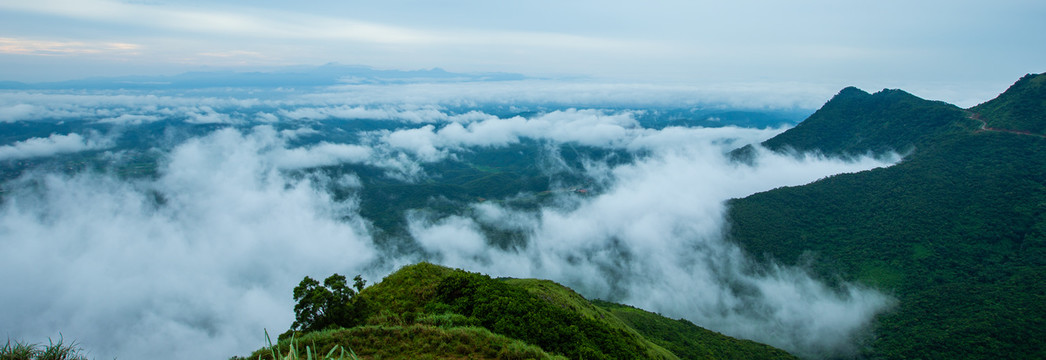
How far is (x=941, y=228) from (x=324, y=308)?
113301 mm

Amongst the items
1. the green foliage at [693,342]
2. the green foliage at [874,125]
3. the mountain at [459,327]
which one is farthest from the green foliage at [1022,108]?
the mountain at [459,327]

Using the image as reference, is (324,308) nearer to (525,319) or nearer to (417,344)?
(417,344)

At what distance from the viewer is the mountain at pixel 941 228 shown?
6028 centimetres

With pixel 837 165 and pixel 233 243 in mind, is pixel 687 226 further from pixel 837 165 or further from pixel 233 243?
pixel 233 243

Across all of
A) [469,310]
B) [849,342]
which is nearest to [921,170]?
[849,342]

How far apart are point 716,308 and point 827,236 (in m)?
31.8

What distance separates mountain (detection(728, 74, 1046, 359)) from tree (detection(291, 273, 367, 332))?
253 ft

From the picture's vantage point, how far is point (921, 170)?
322ft

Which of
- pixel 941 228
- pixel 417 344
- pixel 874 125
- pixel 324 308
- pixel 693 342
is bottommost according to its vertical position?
pixel 693 342

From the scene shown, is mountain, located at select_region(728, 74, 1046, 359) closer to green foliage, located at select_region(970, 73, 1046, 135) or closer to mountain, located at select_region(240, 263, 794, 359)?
green foliage, located at select_region(970, 73, 1046, 135)

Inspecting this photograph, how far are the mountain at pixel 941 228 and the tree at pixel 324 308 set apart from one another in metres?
77.1

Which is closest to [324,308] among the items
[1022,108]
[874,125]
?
[1022,108]

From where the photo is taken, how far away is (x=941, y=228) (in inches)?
3260

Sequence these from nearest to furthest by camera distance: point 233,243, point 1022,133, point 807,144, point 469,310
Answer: point 469,310
point 1022,133
point 807,144
point 233,243
